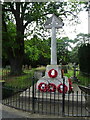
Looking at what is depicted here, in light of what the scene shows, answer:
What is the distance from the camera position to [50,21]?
22.0ft

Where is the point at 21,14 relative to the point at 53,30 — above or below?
above

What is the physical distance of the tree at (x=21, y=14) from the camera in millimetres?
11995

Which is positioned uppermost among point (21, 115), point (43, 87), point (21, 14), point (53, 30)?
point (21, 14)

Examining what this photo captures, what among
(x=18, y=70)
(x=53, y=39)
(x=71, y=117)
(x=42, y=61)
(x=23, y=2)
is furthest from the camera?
(x=42, y=61)

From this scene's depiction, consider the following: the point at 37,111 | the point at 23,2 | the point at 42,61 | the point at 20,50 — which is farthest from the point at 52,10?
the point at 42,61

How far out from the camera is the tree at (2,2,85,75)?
12.0 m

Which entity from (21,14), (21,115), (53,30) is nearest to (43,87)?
(21,115)

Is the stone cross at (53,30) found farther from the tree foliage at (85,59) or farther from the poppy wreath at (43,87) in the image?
the tree foliage at (85,59)

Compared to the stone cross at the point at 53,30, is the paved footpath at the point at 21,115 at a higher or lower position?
lower

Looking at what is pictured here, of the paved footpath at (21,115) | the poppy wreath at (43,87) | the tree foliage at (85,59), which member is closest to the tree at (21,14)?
the tree foliage at (85,59)

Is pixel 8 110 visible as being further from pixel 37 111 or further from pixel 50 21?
pixel 50 21

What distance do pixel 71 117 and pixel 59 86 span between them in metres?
1.86

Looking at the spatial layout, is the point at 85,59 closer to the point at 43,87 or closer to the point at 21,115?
the point at 43,87

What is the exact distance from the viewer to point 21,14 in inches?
485
